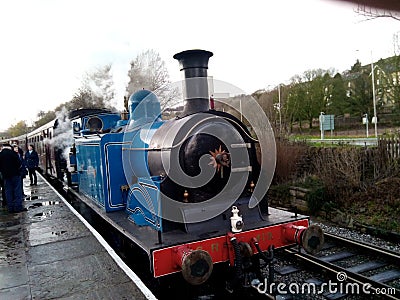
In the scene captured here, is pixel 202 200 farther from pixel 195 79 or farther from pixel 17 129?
pixel 17 129

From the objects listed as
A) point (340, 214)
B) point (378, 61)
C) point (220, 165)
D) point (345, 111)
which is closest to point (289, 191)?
point (340, 214)

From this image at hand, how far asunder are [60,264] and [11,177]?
4.43 meters

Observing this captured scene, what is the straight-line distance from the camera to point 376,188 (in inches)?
361

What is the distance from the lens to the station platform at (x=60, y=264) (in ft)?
12.7

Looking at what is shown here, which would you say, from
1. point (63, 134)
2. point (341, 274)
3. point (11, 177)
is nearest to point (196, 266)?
point (341, 274)

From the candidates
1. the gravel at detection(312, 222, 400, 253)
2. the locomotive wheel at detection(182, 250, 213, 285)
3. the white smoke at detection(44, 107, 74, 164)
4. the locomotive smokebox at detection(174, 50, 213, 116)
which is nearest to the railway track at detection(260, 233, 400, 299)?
the gravel at detection(312, 222, 400, 253)

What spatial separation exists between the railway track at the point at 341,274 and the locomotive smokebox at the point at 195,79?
7.81 ft

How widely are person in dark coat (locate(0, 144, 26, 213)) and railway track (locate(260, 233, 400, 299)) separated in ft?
19.6

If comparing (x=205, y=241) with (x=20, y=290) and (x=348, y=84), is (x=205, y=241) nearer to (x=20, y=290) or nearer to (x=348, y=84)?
(x=20, y=290)

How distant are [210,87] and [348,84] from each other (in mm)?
28448

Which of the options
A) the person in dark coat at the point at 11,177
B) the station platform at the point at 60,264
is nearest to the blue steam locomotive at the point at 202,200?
the station platform at the point at 60,264

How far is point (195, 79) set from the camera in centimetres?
471

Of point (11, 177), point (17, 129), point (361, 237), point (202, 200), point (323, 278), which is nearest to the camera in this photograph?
point (202, 200)

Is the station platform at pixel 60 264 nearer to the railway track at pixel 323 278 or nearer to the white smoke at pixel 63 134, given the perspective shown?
the railway track at pixel 323 278
